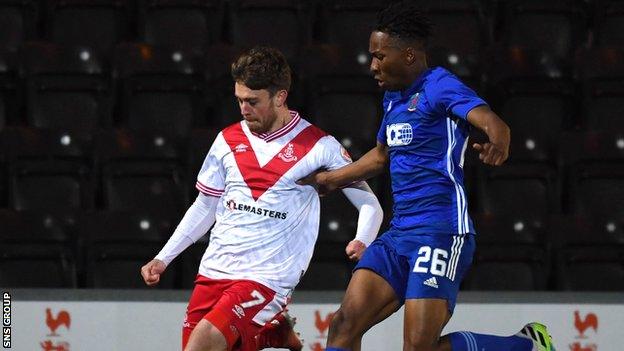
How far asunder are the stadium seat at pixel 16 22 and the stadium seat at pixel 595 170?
4.58m

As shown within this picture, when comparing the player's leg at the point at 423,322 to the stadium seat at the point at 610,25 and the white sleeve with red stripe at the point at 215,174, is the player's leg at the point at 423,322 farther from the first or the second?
the stadium seat at the point at 610,25

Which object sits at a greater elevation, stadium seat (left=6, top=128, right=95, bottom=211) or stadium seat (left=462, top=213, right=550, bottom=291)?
stadium seat (left=6, top=128, right=95, bottom=211)

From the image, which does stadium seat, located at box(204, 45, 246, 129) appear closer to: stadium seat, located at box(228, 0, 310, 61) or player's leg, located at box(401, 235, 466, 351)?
stadium seat, located at box(228, 0, 310, 61)

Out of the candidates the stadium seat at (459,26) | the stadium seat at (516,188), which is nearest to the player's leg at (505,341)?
the stadium seat at (516,188)

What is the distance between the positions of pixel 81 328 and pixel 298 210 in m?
1.89

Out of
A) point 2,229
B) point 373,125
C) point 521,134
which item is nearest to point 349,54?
point 373,125

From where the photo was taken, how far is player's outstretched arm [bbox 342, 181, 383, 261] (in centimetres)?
564

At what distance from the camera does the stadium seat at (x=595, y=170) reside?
880cm

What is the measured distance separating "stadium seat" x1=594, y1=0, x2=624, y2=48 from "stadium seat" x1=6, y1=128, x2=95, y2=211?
454 cm

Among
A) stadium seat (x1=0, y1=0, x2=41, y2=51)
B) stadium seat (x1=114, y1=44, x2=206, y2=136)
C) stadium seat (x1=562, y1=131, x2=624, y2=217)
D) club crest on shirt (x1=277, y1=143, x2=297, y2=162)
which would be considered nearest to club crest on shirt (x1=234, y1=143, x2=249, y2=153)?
club crest on shirt (x1=277, y1=143, x2=297, y2=162)

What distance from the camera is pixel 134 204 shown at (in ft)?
28.3

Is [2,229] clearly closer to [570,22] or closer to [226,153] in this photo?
[226,153]

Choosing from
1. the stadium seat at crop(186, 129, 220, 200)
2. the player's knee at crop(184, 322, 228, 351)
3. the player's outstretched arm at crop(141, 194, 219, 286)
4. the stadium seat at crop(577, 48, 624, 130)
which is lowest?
the player's knee at crop(184, 322, 228, 351)

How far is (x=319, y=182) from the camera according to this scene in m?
5.67
